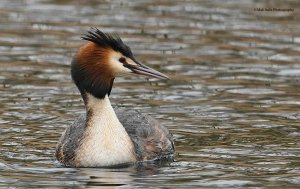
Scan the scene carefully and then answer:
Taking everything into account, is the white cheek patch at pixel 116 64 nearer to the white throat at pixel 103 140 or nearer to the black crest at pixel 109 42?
the black crest at pixel 109 42

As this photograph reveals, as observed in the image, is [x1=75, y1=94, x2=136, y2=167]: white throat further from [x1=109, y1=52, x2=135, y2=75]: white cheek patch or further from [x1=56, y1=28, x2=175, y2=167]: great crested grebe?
[x1=109, y1=52, x2=135, y2=75]: white cheek patch

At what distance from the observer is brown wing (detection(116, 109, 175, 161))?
545 inches

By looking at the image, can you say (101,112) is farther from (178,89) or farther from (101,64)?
(178,89)

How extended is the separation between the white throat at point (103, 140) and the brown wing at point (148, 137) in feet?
0.79

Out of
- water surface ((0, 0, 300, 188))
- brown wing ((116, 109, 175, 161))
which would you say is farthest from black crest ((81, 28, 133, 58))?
water surface ((0, 0, 300, 188))

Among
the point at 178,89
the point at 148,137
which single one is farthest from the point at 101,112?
the point at 178,89

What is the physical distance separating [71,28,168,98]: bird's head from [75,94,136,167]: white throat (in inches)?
6.1

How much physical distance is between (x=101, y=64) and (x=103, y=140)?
85cm

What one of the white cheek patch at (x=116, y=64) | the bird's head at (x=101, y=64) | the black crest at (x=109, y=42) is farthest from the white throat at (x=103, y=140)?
the black crest at (x=109, y=42)

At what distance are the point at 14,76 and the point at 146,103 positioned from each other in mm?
2655

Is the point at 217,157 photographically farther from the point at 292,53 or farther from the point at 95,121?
the point at 292,53

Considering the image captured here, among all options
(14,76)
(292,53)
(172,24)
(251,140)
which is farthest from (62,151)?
(172,24)

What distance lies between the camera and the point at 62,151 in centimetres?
1369

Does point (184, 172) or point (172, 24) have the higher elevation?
point (172, 24)
